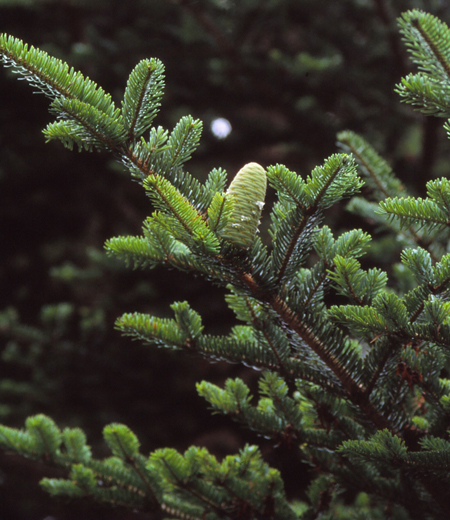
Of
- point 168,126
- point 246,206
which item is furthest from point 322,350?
point 168,126

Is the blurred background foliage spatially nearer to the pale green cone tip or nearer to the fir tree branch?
the fir tree branch

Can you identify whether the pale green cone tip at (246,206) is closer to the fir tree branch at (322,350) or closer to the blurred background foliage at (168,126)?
the fir tree branch at (322,350)

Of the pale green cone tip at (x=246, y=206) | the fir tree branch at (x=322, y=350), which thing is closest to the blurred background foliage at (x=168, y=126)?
the fir tree branch at (x=322, y=350)

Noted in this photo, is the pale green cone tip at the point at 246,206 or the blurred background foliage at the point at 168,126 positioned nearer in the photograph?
the pale green cone tip at the point at 246,206

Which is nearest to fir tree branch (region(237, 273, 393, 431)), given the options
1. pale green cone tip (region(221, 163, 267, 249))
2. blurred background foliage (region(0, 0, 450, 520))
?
pale green cone tip (region(221, 163, 267, 249))

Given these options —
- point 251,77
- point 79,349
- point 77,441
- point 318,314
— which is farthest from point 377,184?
point 79,349

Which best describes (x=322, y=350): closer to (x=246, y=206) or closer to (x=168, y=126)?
(x=246, y=206)
